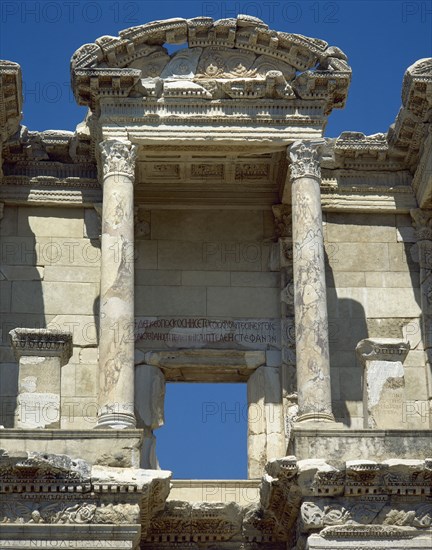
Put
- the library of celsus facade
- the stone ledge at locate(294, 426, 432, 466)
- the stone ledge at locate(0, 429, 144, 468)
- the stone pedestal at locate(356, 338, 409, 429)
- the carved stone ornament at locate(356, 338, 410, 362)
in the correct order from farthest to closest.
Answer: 1. the carved stone ornament at locate(356, 338, 410, 362)
2. the stone pedestal at locate(356, 338, 409, 429)
3. the stone ledge at locate(294, 426, 432, 466)
4. the stone ledge at locate(0, 429, 144, 468)
5. the library of celsus facade

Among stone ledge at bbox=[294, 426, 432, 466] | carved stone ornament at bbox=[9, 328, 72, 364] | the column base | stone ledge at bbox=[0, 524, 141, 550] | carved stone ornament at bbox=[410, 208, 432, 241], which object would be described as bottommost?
stone ledge at bbox=[0, 524, 141, 550]

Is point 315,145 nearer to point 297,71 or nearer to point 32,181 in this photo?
point 297,71

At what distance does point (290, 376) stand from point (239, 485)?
200 cm

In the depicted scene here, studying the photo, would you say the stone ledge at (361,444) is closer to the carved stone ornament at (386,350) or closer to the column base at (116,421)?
the carved stone ornament at (386,350)

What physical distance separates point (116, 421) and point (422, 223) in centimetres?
693

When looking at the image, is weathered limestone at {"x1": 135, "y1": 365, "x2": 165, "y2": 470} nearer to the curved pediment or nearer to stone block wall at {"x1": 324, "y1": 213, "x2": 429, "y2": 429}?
stone block wall at {"x1": 324, "y1": 213, "x2": 429, "y2": 429}

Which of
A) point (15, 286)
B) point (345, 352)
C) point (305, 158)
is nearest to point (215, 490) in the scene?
point (345, 352)

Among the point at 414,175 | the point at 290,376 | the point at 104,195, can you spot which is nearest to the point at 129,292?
the point at 104,195

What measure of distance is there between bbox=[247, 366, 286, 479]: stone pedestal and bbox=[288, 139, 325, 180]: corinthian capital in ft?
10.6

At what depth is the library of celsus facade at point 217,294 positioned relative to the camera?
2180cm

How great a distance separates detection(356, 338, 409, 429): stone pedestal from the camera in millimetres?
22875

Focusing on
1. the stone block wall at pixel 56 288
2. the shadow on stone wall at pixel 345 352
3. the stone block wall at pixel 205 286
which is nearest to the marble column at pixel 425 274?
the stone block wall at pixel 205 286

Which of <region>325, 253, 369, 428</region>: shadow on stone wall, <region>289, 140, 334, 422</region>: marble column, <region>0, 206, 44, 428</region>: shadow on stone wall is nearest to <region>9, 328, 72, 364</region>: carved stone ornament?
<region>0, 206, 44, 428</region>: shadow on stone wall

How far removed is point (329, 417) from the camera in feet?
75.6
